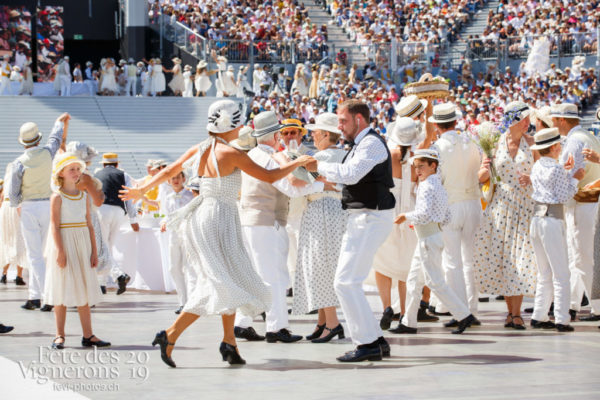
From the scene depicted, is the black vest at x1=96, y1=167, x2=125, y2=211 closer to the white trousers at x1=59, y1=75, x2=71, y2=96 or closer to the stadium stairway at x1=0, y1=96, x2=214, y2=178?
the stadium stairway at x1=0, y1=96, x2=214, y2=178

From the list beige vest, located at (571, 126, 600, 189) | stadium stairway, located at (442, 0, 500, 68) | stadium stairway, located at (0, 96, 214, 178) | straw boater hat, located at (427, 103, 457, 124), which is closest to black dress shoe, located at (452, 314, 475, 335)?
straw boater hat, located at (427, 103, 457, 124)

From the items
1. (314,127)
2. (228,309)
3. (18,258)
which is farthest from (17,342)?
(18,258)

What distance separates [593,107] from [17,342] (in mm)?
21963

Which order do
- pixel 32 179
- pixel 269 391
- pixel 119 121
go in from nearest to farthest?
1. pixel 269 391
2. pixel 32 179
3. pixel 119 121

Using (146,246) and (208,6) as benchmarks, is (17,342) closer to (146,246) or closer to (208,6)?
(146,246)

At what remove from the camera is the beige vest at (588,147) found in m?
9.48

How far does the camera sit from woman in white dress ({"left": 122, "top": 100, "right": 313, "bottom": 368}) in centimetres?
725

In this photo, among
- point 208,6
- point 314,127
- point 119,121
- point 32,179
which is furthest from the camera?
point 208,6

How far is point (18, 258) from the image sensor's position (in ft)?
42.6

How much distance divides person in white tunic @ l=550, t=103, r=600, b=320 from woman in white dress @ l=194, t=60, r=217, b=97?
2387 cm

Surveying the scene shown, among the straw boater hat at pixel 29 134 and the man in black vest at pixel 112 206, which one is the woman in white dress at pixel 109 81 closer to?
the man in black vest at pixel 112 206

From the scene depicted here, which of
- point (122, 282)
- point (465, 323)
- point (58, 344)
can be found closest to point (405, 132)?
point (465, 323)

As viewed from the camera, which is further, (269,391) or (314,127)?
(314,127)

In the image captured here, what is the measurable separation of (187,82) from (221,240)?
1057 inches
